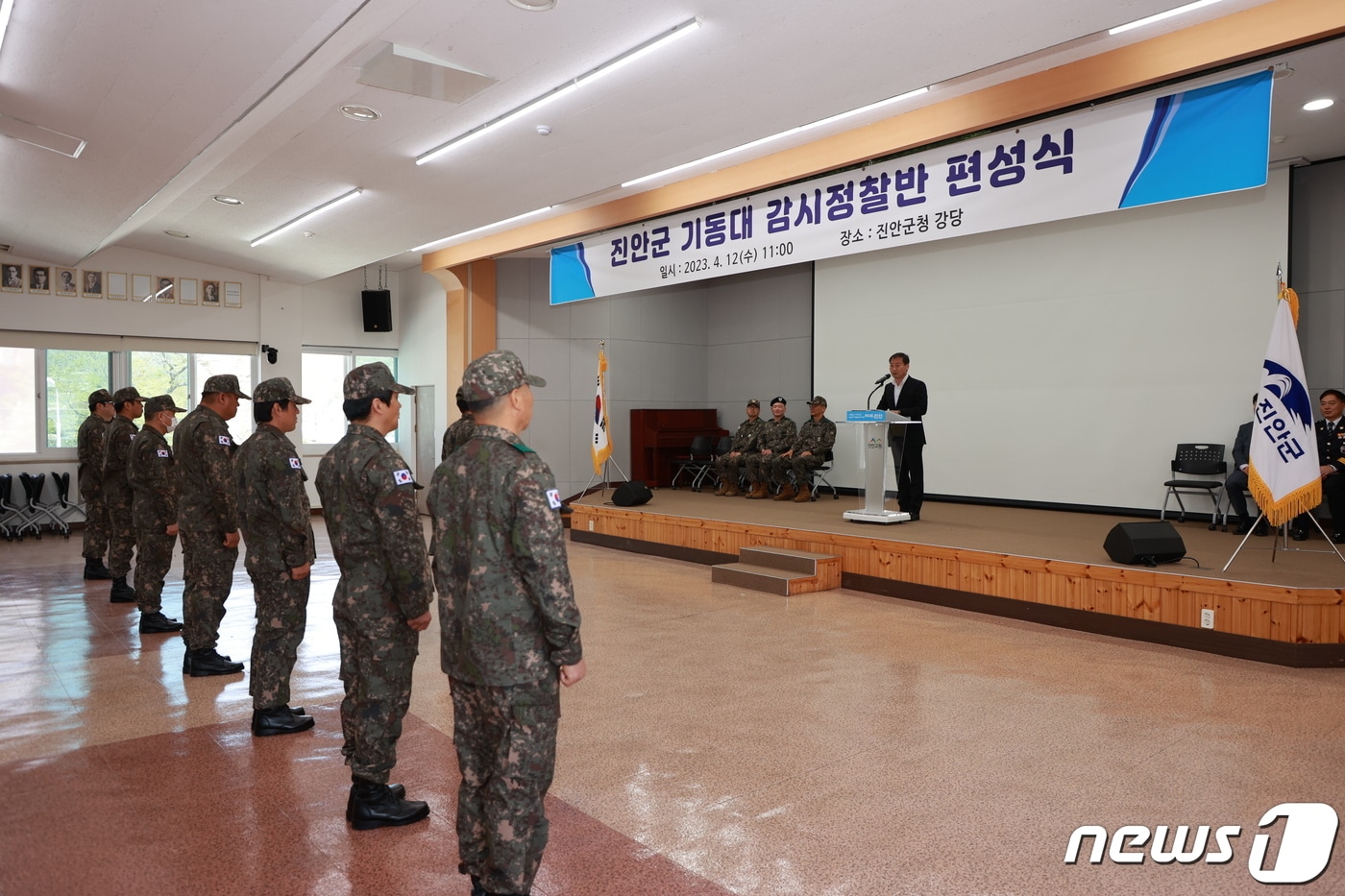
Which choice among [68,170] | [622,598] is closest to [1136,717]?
[622,598]

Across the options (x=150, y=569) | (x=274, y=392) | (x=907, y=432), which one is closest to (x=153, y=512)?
(x=150, y=569)

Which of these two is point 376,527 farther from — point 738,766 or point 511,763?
point 738,766

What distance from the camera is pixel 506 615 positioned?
215 centimetres

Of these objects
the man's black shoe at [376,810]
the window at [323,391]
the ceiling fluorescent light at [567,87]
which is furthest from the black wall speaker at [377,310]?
the man's black shoe at [376,810]

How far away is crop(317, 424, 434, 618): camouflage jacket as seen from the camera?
9.28 feet

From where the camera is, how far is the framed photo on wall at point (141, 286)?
37.1 feet

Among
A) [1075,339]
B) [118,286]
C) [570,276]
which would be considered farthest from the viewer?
[118,286]

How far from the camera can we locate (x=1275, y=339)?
5.15 m

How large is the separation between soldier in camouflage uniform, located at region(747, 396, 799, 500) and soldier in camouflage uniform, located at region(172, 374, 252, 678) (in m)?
6.72

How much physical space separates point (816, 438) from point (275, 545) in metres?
7.31

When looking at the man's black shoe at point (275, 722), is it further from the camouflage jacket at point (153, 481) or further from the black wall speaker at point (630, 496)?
the black wall speaker at point (630, 496)

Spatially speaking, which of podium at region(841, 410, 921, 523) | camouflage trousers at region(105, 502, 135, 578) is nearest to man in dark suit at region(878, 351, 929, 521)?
podium at region(841, 410, 921, 523)

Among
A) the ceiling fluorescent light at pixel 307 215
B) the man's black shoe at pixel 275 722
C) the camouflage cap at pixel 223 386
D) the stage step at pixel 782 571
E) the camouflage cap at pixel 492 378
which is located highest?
the ceiling fluorescent light at pixel 307 215

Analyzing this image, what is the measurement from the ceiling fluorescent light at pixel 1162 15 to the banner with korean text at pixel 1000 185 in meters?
0.50
